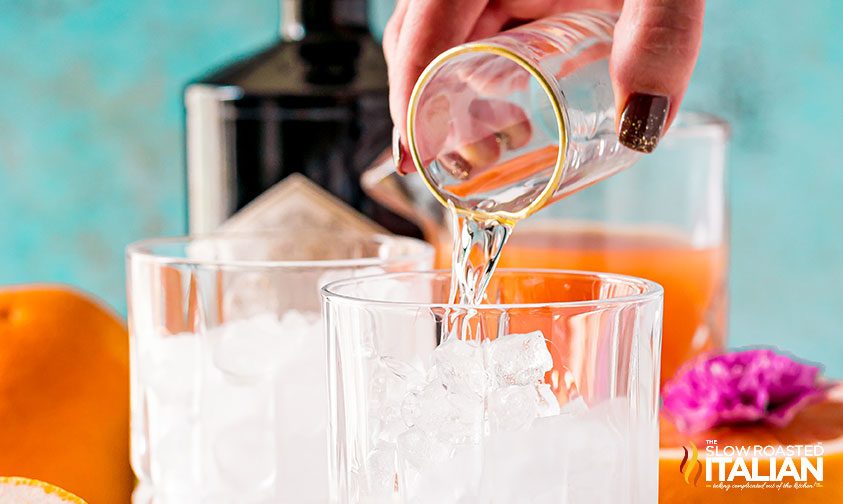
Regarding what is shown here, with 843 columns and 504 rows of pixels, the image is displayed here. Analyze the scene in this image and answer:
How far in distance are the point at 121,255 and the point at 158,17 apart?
0.40 metres

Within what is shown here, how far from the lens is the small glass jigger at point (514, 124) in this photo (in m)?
0.60

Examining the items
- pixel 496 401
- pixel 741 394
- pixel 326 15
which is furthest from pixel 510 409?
pixel 326 15

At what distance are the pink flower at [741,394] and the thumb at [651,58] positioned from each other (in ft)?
1.08

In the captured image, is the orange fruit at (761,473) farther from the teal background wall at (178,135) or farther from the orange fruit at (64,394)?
the teal background wall at (178,135)

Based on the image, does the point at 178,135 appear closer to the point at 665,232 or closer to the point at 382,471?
the point at 665,232

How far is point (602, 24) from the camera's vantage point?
0.66 meters

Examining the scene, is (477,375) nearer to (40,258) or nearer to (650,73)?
(650,73)

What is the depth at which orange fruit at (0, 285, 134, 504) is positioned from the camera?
714 mm

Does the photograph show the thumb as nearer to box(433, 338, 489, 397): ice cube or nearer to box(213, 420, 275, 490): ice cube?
box(433, 338, 489, 397): ice cube

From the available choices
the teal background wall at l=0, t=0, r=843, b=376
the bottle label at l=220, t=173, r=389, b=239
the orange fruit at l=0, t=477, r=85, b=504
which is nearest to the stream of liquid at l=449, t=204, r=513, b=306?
the orange fruit at l=0, t=477, r=85, b=504

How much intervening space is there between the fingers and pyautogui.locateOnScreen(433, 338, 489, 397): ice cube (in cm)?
22

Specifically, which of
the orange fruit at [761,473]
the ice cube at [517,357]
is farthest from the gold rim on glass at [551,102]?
the orange fruit at [761,473]

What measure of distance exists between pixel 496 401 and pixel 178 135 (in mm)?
1365

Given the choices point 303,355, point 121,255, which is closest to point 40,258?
point 121,255
